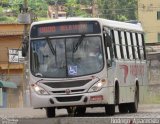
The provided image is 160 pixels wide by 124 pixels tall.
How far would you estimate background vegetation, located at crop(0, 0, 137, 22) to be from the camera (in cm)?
9275

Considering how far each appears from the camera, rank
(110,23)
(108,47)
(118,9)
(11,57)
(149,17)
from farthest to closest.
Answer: (118,9)
(149,17)
(11,57)
(110,23)
(108,47)

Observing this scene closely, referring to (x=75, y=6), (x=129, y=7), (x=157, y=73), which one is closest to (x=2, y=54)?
(x=157, y=73)

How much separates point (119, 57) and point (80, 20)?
270cm

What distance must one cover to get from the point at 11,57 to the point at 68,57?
3196 cm

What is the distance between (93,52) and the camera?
70.1 feet

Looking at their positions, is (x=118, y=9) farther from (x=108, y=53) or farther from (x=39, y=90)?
(x=39, y=90)

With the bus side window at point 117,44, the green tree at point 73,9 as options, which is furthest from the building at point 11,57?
the green tree at point 73,9

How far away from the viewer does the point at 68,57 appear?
21.3 metres

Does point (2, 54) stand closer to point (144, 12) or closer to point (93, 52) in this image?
point (93, 52)

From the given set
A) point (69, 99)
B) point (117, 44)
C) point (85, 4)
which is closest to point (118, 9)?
point (85, 4)

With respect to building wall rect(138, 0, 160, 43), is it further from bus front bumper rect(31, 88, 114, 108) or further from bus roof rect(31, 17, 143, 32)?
bus front bumper rect(31, 88, 114, 108)

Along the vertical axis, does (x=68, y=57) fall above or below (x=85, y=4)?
above

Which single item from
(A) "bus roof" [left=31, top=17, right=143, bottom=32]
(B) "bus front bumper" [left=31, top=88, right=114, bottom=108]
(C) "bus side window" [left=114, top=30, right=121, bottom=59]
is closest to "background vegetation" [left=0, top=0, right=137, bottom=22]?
(A) "bus roof" [left=31, top=17, right=143, bottom=32]

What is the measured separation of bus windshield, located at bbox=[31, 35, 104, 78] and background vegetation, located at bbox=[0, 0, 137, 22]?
67970 millimetres
